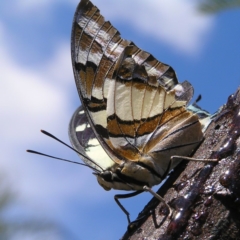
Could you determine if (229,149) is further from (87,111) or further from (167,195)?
(87,111)

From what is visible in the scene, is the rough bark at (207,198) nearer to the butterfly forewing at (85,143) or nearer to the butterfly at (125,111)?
the butterfly at (125,111)

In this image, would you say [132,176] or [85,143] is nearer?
[132,176]

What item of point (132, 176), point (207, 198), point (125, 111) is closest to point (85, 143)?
point (125, 111)

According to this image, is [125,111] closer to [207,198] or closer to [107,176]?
[107,176]

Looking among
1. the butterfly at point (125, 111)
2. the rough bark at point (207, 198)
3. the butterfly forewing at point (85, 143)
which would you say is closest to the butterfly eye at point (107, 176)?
the butterfly at point (125, 111)

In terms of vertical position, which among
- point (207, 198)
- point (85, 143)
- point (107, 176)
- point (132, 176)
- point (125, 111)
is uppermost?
point (85, 143)

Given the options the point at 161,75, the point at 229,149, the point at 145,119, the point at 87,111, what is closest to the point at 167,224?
the point at 229,149

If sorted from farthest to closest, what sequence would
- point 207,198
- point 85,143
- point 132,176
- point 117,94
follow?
point 85,143
point 117,94
point 132,176
point 207,198
